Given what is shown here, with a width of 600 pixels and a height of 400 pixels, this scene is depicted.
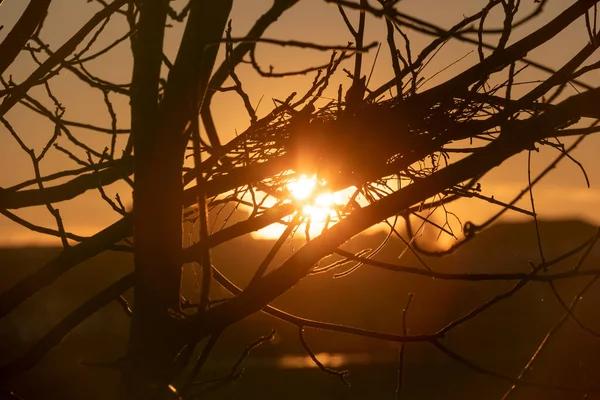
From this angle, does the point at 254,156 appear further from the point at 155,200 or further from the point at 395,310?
the point at 395,310

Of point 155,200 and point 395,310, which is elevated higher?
point 155,200

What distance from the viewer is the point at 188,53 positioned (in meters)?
1.56

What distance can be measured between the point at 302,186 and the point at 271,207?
0.11 meters

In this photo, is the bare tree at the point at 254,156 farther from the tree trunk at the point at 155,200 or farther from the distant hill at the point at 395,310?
the distant hill at the point at 395,310

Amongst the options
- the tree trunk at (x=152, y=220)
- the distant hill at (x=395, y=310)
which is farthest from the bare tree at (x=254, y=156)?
the distant hill at (x=395, y=310)

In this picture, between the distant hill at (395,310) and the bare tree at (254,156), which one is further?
the distant hill at (395,310)

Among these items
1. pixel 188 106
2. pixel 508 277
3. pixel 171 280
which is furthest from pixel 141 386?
pixel 508 277

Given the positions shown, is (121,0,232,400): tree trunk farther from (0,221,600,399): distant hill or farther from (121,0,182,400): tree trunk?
(0,221,600,399): distant hill

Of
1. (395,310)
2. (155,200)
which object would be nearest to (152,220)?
(155,200)

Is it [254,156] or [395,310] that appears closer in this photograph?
[254,156]

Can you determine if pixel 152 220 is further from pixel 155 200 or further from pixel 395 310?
pixel 395 310

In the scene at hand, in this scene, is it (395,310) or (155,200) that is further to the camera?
(395,310)

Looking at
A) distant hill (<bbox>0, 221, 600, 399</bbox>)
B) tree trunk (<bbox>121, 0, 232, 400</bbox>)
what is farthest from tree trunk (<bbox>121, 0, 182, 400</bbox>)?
distant hill (<bbox>0, 221, 600, 399</bbox>)

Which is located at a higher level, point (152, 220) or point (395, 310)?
point (152, 220)
